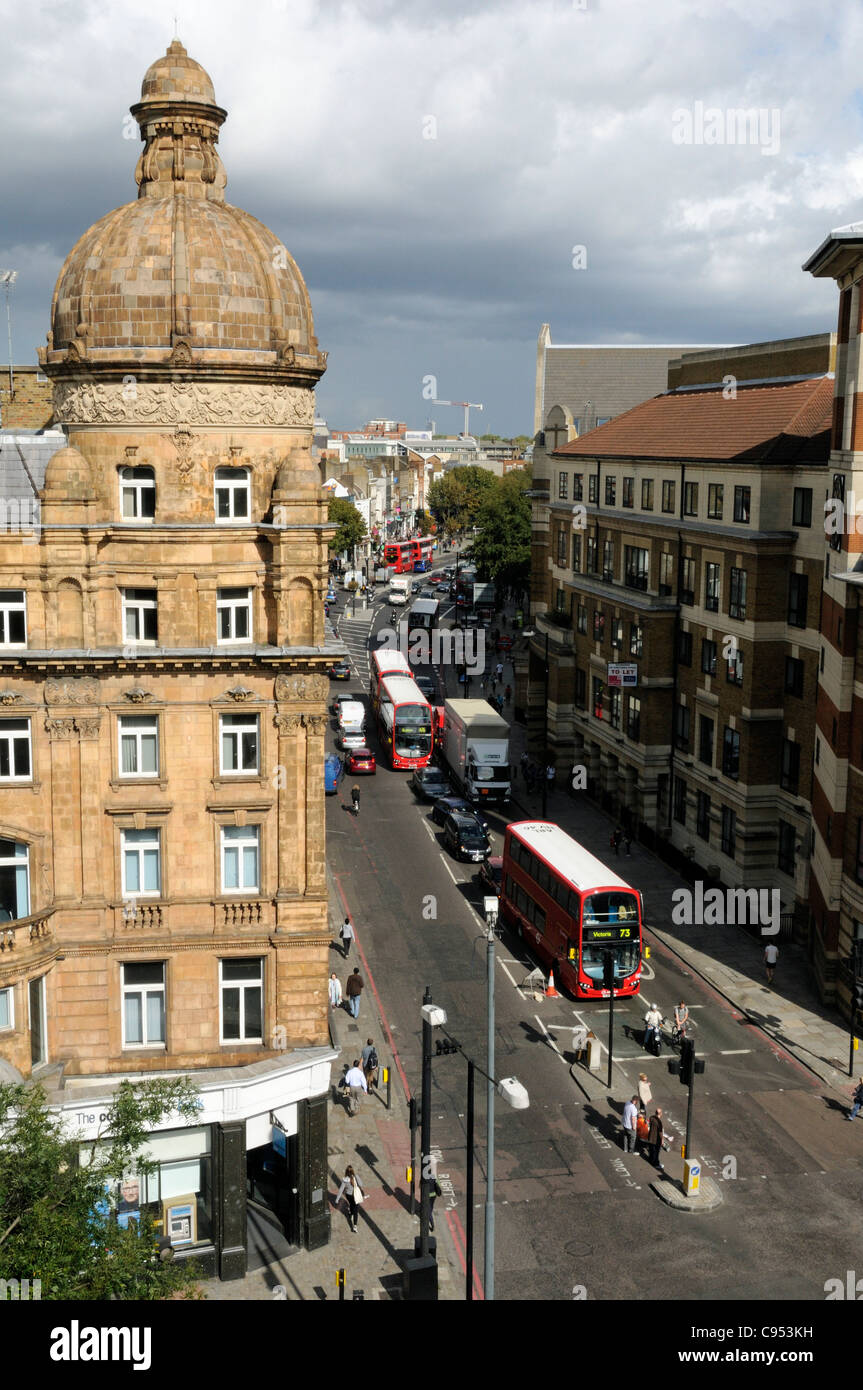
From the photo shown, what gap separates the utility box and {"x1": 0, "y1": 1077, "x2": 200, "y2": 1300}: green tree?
604 inches

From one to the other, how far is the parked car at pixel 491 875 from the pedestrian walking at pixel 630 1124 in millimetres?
17506

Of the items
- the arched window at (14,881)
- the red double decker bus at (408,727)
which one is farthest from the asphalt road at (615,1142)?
the red double decker bus at (408,727)

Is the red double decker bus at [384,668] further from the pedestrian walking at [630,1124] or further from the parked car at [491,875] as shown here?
the pedestrian walking at [630,1124]

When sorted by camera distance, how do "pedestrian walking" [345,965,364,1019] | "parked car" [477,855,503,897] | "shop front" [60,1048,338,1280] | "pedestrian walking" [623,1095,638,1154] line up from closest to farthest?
"shop front" [60,1048,338,1280], "pedestrian walking" [623,1095,638,1154], "pedestrian walking" [345,965,364,1019], "parked car" [477,855,503,897]

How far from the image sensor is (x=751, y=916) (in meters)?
50.3

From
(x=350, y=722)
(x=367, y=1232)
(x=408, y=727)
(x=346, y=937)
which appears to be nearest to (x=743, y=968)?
(x=346, y=937)

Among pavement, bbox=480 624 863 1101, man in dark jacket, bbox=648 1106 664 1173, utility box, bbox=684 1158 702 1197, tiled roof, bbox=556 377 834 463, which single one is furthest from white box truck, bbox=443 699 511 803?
utility box, bbox=684 1158 702 1197

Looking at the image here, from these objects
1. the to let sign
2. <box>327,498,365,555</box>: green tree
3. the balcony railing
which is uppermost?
<box>327,498,365,555</box>: green tree

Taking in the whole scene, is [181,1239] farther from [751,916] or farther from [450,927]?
[751,916]

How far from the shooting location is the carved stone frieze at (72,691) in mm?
28344

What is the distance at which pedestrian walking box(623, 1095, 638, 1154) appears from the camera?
111 feet

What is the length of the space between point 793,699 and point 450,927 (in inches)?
630

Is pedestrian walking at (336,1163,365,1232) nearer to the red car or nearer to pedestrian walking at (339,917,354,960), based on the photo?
pedestrian walking at (339,917,354,960)
